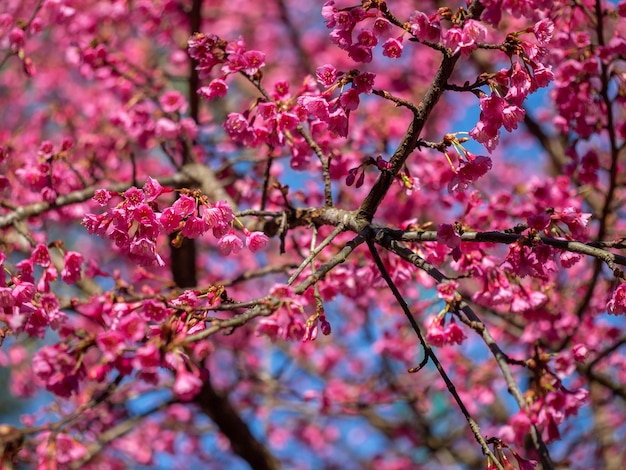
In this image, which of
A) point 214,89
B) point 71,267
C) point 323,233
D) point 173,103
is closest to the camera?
point 214,89

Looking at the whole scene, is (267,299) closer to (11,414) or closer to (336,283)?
(336,283)

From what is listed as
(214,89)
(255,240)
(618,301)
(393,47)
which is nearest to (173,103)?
(214,89)

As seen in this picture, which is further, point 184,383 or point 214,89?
point 214,89

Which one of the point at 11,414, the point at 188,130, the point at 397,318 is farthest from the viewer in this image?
the point at 11,414

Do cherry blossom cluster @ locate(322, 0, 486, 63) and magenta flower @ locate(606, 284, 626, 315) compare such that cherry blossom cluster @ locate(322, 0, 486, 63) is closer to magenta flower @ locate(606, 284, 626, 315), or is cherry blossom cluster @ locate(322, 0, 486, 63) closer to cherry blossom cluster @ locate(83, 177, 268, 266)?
cherry blossom cluster @ locate(83, 177, 268, 266)

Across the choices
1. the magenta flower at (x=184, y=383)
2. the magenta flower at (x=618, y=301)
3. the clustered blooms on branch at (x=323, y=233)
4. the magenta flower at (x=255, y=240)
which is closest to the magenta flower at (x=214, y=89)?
the clustered blooms on branch at (x=323, y=233)

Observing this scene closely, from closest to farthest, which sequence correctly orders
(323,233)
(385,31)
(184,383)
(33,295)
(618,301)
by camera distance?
(184,383)
(618,301)
(385,31)
(33,295)
(323,233)

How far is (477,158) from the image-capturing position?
6.82 ft

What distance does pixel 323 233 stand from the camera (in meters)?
3.24

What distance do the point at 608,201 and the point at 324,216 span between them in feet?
5.74

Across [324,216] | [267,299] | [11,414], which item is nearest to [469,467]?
[324,216]

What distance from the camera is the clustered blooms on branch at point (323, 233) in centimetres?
197

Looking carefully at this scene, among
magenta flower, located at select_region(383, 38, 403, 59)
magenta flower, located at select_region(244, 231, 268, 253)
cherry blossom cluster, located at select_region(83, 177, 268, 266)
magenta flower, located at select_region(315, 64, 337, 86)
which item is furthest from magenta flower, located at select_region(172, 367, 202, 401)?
magenta flower, located at select_region(383, 38, 403, 59)

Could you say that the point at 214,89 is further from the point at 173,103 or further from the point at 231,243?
the point at 173,103
